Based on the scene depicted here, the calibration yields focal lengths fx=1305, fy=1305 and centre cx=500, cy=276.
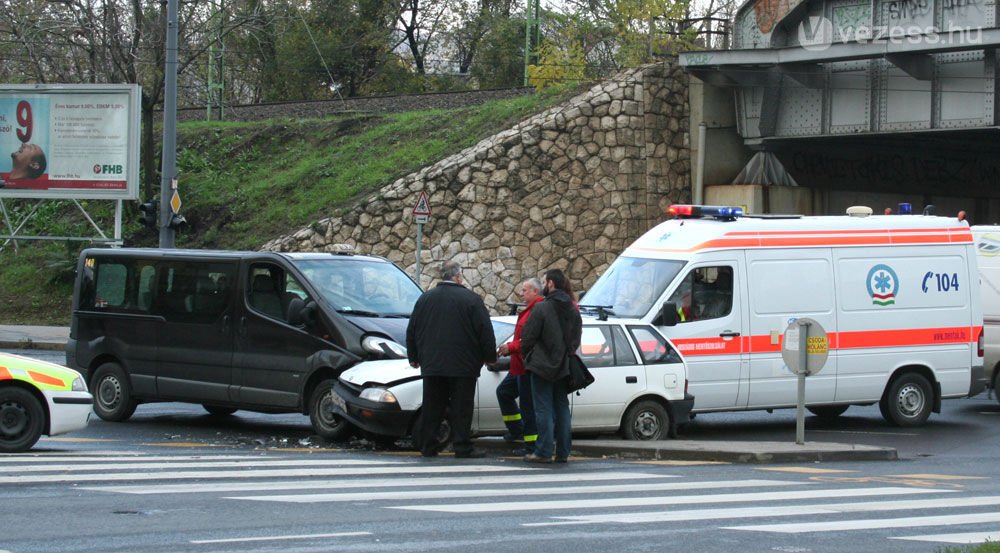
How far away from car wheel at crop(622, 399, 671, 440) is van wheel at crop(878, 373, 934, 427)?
405cm

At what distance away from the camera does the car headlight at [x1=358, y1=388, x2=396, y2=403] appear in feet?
40.1

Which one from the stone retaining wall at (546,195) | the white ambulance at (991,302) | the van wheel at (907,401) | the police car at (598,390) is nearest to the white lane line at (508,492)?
the police car at (598,390)

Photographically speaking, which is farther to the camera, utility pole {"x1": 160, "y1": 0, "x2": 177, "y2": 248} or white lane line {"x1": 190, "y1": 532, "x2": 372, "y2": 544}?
utility pole {"x1": 160, "y1": 0, "x2": 177, "y2": 248}

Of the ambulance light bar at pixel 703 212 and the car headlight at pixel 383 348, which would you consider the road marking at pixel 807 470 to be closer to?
the car headlight at pixel 383 348

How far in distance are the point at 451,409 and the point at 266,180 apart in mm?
22273

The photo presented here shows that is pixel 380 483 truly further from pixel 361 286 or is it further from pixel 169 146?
pixel 169 146

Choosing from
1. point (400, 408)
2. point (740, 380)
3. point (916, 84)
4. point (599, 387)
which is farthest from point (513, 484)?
point (916, 84)

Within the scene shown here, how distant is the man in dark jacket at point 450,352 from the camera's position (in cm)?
1173

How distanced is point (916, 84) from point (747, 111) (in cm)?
445

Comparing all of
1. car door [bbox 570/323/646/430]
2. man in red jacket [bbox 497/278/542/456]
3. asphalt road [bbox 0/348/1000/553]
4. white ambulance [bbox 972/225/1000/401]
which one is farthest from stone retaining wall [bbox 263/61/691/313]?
man in red jacket [bbox 497/278/542/456]

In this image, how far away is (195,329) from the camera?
14547mm

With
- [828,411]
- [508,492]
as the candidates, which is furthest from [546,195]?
[508,492]

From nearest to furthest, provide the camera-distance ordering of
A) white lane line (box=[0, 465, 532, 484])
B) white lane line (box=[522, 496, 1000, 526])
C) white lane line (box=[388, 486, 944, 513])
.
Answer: white lane line (box=[522, 496, 1000, 526]) → white lane line (box=[388, 486, 944, 513]) → white lane line (box=[0, 465, 532, 484])

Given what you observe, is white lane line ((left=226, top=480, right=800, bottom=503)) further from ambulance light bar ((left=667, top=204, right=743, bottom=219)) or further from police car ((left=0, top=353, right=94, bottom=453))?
ambulance light bar ((left=667, top=204, right=743, bottom=219))
